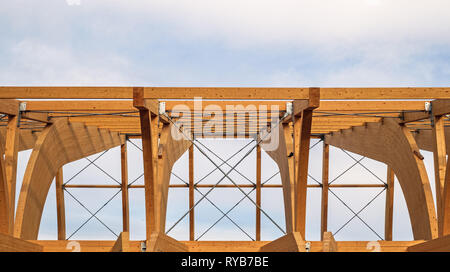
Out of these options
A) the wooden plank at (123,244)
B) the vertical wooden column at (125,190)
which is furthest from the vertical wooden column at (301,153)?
the vertical wooden column at (125,190)

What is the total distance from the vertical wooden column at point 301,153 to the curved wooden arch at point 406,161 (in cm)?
423

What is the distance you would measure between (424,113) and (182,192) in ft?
40.1

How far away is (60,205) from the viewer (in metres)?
22.5

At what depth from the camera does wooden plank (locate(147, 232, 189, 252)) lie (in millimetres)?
10737

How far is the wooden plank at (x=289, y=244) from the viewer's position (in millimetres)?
11094

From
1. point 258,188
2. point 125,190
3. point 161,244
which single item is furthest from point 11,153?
point 258,188

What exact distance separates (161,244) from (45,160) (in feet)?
20.3

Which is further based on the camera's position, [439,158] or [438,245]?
[439,158]

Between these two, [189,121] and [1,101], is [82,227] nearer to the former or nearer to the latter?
[189,121]

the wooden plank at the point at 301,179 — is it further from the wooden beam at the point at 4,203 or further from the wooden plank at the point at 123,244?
the wooden beam at the point at 4,203

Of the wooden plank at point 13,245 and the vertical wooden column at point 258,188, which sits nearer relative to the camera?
the wooden plank at point 13,245

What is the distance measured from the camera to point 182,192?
23.2 m

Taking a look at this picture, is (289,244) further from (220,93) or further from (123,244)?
(123,244)
